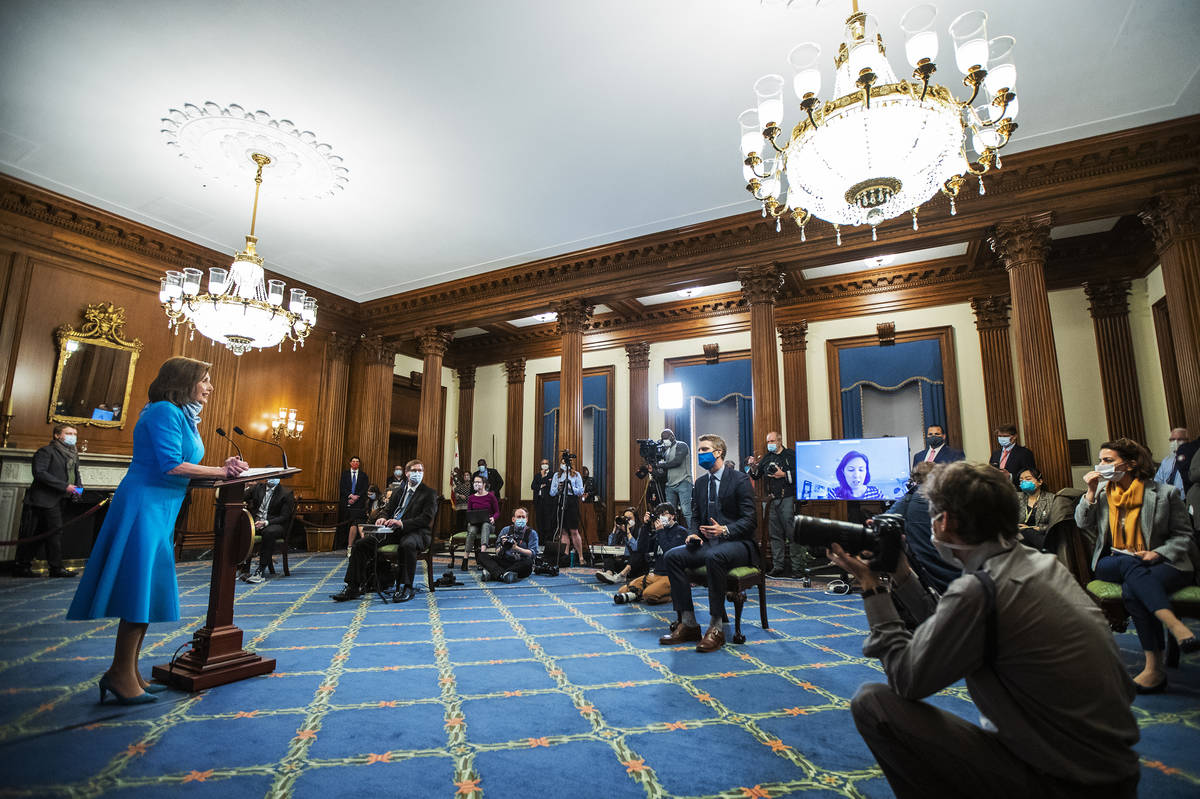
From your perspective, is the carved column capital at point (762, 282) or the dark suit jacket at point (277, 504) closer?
the dark suit jacket at point (277, 504)

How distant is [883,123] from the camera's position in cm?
377

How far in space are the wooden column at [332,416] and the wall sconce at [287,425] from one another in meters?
0.42

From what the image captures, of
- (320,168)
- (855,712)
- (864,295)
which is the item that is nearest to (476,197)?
(320,168)

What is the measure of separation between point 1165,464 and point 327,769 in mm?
6663

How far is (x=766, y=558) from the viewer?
7.13 metres

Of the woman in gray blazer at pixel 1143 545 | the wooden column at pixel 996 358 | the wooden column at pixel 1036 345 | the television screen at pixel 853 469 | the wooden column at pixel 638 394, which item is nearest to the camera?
the woman in gray blazer at pixel 1143 545

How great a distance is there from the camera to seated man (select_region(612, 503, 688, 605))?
490 centimetres

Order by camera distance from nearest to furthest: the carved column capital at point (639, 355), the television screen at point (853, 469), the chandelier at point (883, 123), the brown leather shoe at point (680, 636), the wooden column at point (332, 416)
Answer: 1. the chandelier at point (883, 123)
2. the brown leather shoe at point (680, 636)
3. the television screen at point (853, 469)
4. the wooden column at point (332, 416)
5. the carved column capital at point (639, 355)

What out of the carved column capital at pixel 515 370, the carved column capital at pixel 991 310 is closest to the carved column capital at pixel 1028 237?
the carved column capital at pixel 991 310

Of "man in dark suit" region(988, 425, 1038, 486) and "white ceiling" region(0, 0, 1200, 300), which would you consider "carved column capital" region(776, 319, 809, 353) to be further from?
"man in dark suit" region(988, 425, 1038, 486)

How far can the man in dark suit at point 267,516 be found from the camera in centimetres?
634

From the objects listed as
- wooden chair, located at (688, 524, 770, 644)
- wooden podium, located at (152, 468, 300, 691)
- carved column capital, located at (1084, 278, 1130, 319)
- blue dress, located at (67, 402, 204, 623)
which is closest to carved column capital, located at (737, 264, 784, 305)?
carved column capital, located at (1084, 278, 1130, 319)

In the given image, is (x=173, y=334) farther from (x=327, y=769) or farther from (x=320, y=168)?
(x=327, y=769)

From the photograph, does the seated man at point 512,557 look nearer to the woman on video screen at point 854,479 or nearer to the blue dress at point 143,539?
the woman on video screen at point 854,479
